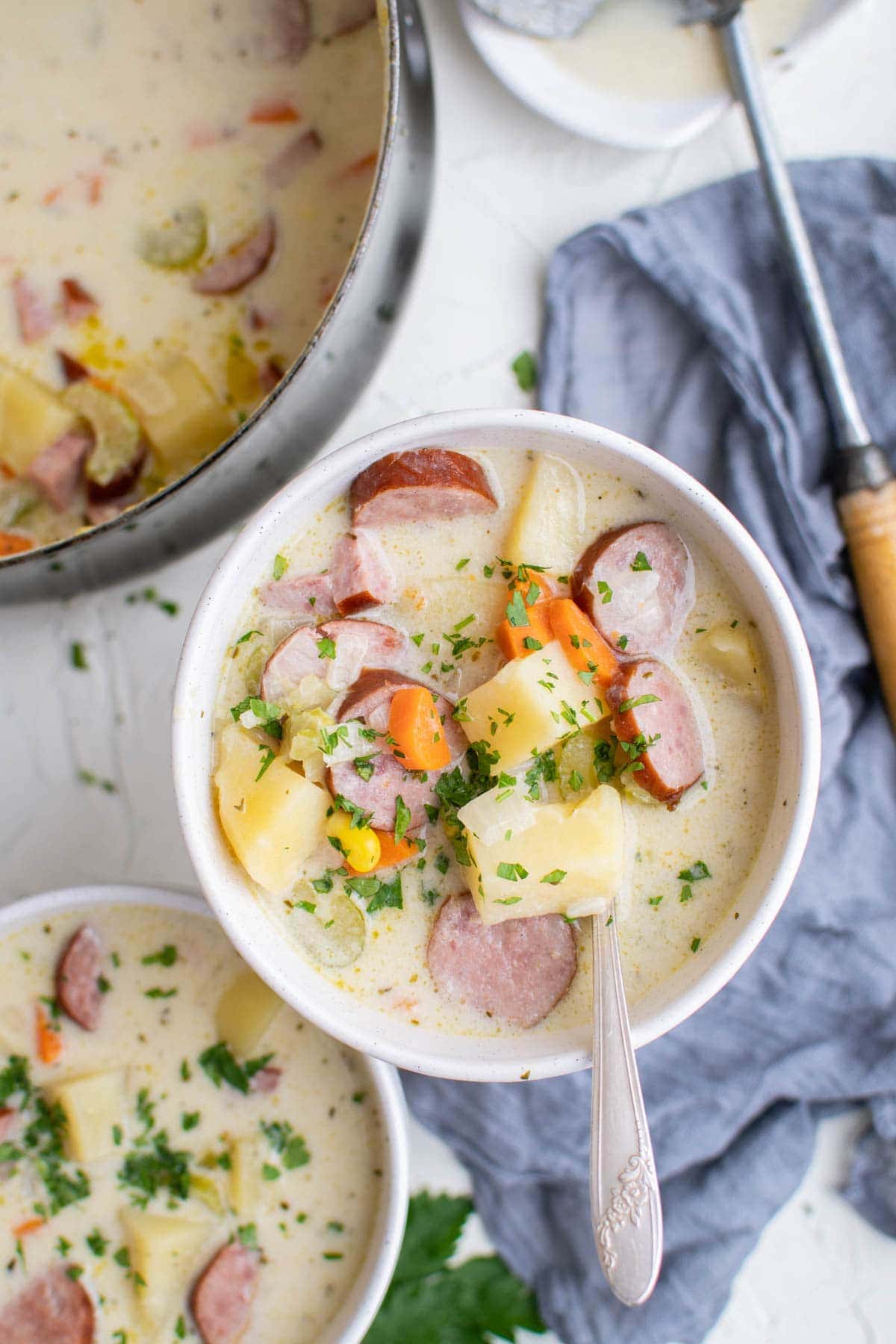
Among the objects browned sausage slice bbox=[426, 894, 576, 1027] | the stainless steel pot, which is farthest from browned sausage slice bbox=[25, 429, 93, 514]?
browned sausage slice bbox=[426, 894, 576, 1027]

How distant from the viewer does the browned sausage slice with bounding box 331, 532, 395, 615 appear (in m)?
1.47

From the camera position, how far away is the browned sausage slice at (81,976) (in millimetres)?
1853

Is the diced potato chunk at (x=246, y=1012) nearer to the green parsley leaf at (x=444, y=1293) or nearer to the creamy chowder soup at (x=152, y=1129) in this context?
the creamy chowder soup at (x=152, y=1129)

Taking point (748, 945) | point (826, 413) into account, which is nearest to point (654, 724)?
point (748, 945)

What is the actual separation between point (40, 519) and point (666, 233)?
1114 mm

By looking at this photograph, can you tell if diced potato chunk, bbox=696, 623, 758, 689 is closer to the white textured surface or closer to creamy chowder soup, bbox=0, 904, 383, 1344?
the white textured surface

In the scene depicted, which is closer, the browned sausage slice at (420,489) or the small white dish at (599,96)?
the browned sausage slice at (420,489)

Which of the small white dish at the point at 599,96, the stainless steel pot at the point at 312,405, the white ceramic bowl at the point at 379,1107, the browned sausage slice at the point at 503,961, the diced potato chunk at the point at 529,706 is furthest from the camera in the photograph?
the small white dish at the point at 599,96

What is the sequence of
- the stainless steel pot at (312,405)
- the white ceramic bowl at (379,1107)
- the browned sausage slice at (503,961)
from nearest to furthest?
1. the browned sausage slice at (503,961)
2. the stainless steel pot at (312,405)
3. the white ceramic bowl at (379,1107)

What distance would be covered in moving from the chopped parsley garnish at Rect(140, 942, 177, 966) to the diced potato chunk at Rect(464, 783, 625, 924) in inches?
25.5

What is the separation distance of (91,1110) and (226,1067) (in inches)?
8.4

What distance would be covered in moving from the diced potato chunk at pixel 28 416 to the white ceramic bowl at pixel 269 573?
0.58 metres

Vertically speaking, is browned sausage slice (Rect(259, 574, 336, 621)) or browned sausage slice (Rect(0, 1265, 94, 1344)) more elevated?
browned sausage slice (Rect(259, 574, 336, 621))

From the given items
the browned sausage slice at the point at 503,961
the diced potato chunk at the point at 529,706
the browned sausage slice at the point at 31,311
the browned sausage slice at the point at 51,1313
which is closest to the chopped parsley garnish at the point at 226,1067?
the browned sausage slice at the point at 51,1313
